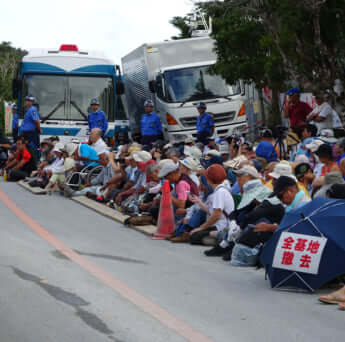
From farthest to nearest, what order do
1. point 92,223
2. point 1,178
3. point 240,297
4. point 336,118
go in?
point 1,178, point 336,118, point 92,223, point 240,297

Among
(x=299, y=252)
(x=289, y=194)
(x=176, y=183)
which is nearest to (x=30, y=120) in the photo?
(x=176, y=183)

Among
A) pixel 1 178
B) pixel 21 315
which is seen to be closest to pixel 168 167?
pixel 21 315

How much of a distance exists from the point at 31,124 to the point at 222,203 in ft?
45.4

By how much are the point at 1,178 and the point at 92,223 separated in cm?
1128

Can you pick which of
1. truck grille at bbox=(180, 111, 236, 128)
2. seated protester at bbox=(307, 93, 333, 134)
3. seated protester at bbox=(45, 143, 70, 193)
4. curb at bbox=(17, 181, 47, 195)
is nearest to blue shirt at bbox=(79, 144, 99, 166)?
seated protester at bbox=(45, 143, 70, 193)

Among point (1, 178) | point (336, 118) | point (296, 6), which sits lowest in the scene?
point (1, 178)

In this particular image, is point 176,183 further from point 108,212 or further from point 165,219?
point 108,212

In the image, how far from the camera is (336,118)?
1656cm

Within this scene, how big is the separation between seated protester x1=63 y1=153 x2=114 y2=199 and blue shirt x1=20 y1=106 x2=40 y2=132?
5.36 metres

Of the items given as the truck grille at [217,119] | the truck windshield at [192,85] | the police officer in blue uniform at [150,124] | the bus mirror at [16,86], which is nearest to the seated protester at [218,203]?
the police officer in blue uniform at [150,124]

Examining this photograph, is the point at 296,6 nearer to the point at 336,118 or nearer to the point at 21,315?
the point at 336,118

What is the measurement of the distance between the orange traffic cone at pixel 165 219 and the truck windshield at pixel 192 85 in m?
13.2

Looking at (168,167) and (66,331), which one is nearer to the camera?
(66,331)

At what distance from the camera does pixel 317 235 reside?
825cm
